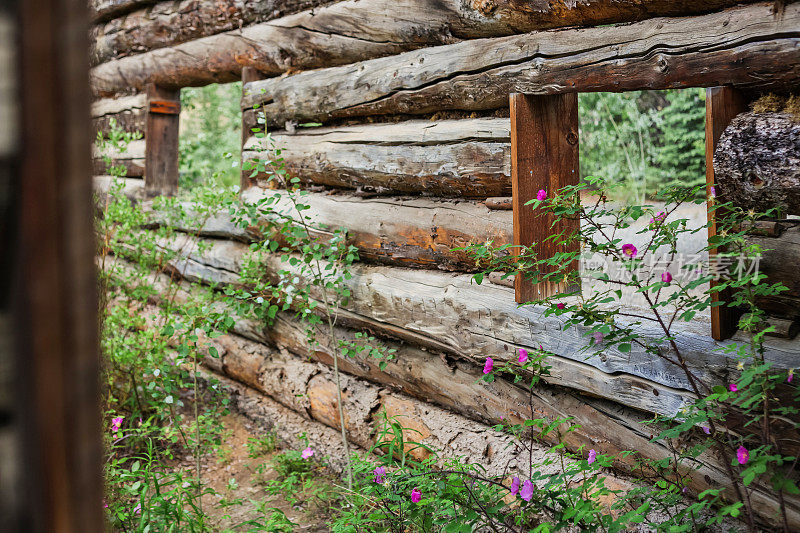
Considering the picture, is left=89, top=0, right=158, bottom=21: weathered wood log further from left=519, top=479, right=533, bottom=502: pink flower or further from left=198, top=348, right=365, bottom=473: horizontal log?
left=519, top=479, right=533, bottom=502: pink flower

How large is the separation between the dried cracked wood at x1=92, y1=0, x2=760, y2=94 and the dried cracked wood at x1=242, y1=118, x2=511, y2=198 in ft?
1.32

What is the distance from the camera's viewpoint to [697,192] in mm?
2039

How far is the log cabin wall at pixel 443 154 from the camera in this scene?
2.18 meters

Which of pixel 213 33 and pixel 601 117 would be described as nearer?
pixel 213 33

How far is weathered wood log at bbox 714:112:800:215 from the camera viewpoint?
6.19 ft

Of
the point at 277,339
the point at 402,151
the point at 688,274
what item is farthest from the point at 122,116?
the point at 688,274

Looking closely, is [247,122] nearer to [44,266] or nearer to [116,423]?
[116,423]

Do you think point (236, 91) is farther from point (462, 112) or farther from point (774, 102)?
point (774, 102)

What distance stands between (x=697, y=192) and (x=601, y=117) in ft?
25.0

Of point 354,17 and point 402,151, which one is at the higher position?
point 354,17

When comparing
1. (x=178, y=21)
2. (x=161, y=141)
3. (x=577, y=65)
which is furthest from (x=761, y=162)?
(x=161, y=141)

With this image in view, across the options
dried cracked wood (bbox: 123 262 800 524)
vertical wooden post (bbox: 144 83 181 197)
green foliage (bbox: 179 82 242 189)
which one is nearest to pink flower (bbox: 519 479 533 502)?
dried cracked wood (bbox: 123 262 800 524)

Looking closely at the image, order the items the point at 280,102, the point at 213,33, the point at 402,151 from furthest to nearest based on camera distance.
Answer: the point at 213,33, the point at 280,102, the point at 402,151

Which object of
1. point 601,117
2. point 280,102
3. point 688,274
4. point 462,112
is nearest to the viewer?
point 462,112
